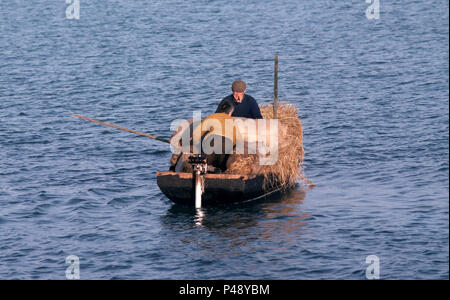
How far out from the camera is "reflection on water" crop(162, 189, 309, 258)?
19344 millimetres

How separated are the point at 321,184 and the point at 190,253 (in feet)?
20.4

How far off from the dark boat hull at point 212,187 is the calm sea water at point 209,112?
360 mm

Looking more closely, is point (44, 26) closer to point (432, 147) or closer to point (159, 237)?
point (432, 147)

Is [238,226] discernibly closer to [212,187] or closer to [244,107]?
[212,187]

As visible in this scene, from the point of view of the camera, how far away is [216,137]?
22.1 metres

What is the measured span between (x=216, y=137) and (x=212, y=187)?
136cm

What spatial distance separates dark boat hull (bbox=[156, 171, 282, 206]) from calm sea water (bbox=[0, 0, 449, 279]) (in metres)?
0.36

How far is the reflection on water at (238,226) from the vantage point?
19344 mm

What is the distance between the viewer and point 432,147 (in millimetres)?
27125
